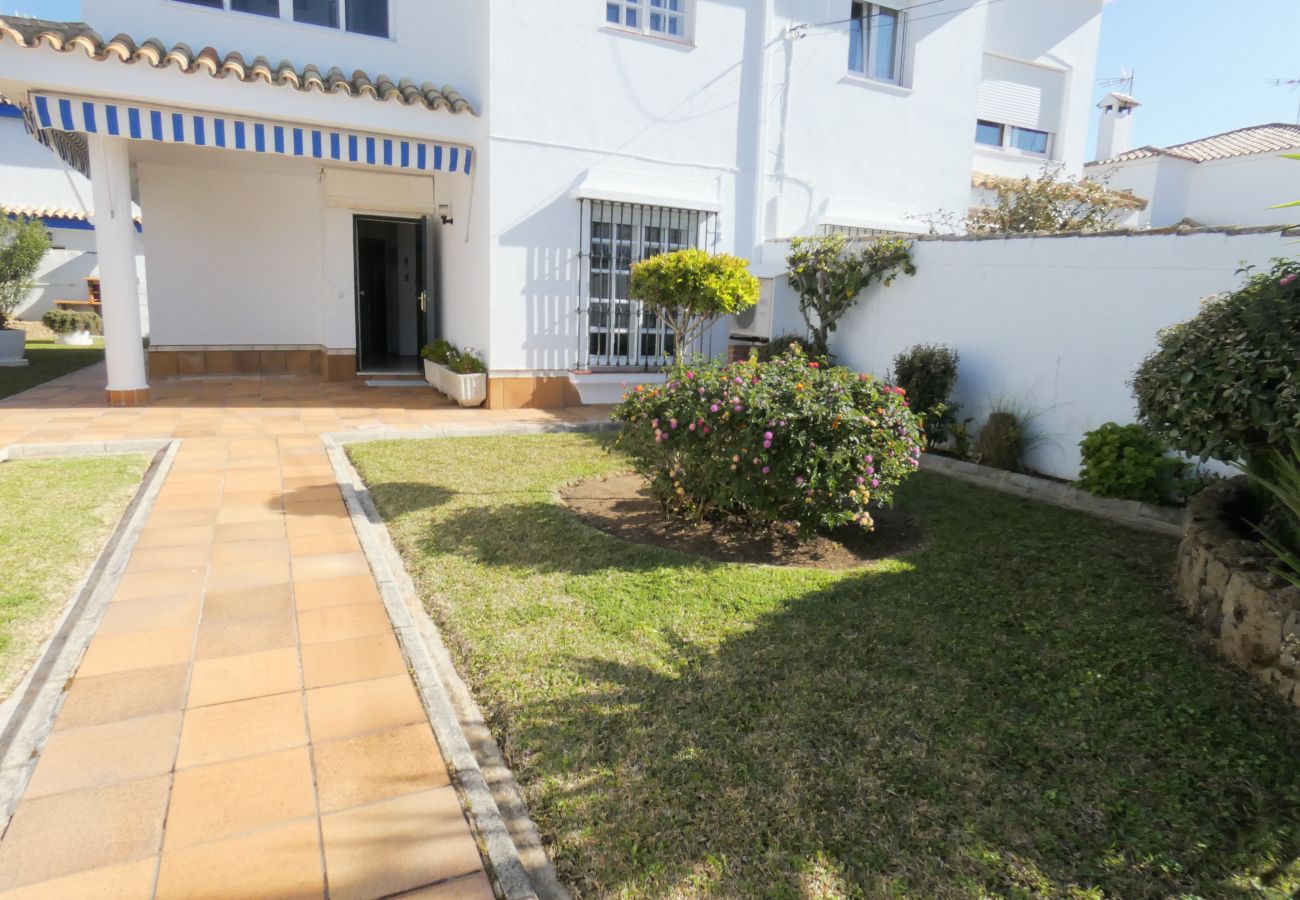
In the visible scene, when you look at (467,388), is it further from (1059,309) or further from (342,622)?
(1059,309)

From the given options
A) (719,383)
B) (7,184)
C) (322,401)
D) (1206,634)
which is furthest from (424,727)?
(7,184)

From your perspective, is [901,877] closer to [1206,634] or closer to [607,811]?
[607,811]

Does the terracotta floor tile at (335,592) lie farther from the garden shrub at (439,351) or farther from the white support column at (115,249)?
the garden shrub at (439,351)

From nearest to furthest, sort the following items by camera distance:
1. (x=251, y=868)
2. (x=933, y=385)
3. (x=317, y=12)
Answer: (x=251, y=868) < (x=933, y=385) < (x=317, y=12)

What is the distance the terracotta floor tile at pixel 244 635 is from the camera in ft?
15.8

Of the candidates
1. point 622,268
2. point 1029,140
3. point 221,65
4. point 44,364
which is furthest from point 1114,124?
point 44,364

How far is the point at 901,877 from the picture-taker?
304 cm

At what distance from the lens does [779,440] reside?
621 centimetres

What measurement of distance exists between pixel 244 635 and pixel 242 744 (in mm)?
1307

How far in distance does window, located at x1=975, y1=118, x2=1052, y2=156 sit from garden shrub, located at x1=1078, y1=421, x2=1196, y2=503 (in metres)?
15.7

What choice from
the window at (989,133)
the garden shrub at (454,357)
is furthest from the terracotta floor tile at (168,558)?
the window at (989,133)

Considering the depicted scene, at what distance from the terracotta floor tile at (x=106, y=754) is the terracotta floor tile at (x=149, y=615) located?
47.3 inches

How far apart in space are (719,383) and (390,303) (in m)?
15.7

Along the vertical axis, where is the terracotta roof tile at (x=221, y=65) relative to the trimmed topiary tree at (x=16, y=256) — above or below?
above
